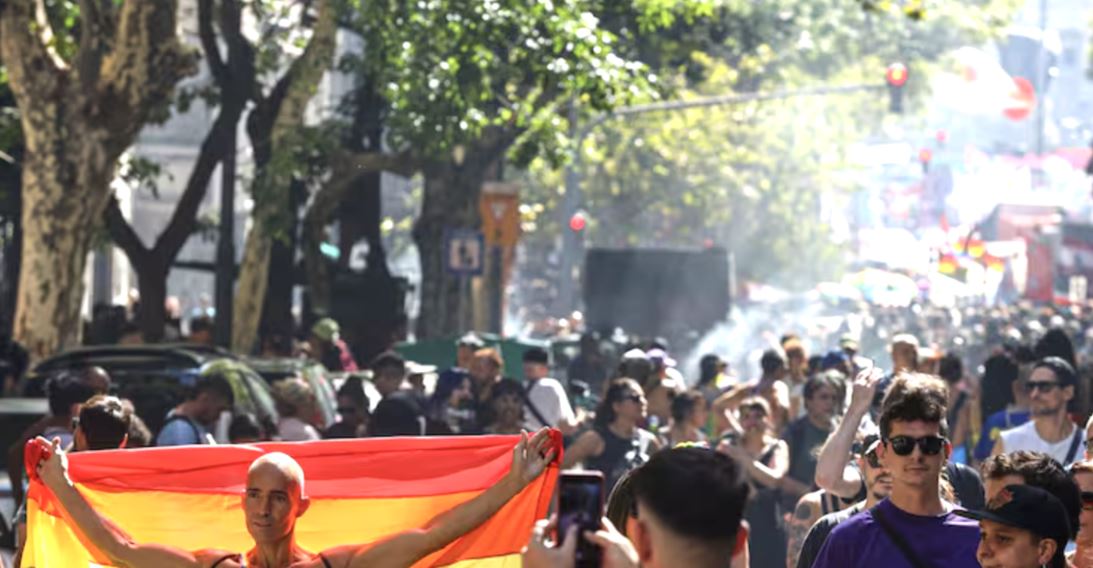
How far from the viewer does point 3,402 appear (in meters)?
15.1

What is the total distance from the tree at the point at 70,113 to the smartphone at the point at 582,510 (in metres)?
15.9

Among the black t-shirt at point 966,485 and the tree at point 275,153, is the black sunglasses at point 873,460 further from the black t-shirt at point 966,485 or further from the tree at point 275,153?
the tree at point 275,153

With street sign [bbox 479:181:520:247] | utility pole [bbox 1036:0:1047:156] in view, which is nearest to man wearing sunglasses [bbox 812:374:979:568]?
street sign [bbox 479:181:520:247]

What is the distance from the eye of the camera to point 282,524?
275 inches

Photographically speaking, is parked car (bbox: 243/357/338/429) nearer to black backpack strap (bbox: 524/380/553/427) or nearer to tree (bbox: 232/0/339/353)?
black backpack strap (bbox: 524/380/553/427)

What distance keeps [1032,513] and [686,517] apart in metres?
1.59

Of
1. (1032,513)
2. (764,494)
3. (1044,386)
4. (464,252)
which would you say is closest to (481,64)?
(464,252)

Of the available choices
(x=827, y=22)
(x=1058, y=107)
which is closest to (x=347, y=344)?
(x=827, y=22)

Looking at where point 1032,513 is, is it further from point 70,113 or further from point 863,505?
point 70,113

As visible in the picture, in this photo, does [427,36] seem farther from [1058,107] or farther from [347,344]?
[1058,107]

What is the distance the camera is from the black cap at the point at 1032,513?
604 centimetres

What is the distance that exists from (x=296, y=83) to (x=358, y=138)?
5.97 meters

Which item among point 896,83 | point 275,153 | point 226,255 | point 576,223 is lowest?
point 226,255

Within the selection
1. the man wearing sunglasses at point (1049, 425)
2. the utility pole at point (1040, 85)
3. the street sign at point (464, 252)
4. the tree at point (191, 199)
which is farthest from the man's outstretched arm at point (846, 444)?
the utility pole at point (1040, 85)
